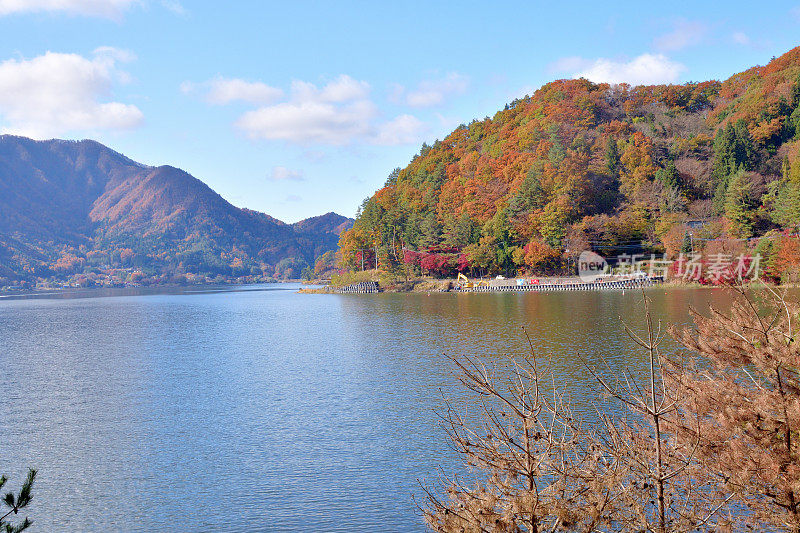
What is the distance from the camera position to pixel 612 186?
7169cm

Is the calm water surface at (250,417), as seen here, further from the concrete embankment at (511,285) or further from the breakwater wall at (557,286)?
the concrete embankment at (511,285)

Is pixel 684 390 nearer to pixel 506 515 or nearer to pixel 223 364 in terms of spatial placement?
pixel 506 515

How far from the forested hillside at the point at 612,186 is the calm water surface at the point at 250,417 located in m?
27.5

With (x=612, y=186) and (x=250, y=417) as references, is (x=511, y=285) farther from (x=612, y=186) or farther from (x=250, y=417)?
(x=250, y=417)

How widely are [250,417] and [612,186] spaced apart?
6431cm

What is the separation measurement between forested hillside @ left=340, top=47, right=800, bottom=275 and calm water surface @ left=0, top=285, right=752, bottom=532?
27.5m

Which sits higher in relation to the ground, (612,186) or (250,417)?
(612,186)

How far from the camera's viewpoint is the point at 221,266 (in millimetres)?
177500

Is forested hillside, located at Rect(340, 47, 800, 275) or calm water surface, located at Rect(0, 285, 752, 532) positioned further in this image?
forested hillside, located at Rect(340, 47, 800, 275)

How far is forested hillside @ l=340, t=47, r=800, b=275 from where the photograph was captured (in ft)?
196

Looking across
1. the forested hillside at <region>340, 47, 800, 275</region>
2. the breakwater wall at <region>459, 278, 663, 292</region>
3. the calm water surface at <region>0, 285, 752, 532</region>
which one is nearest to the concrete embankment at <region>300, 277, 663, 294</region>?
the breakwater wall at <region>459, 278, 663, 292</region>

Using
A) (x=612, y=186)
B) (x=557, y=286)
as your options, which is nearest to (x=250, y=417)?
(x=557, y=286)

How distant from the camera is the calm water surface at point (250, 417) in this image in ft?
35.1

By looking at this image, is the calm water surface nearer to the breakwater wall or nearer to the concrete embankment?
the breakwater wall
